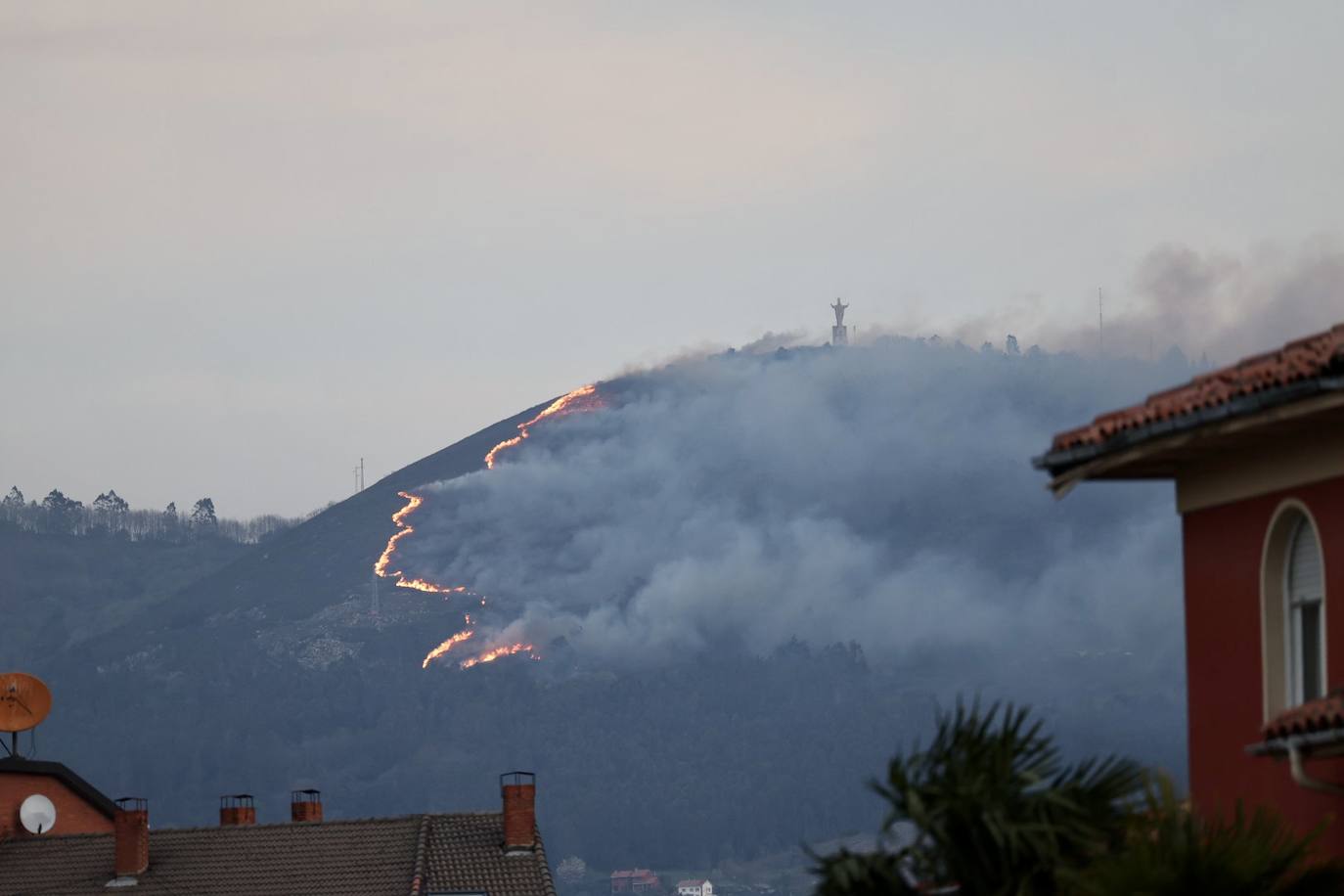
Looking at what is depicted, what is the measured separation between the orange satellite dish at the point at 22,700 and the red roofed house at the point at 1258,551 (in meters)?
64.7

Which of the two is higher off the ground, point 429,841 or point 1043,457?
point 1043,457

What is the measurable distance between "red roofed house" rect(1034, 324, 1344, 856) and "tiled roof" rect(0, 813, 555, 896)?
164 feet

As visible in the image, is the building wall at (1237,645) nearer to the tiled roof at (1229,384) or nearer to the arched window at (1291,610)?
the arched window at (1291,610)

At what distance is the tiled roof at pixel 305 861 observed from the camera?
69.4 meters

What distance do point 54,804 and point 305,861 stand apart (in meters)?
11.9

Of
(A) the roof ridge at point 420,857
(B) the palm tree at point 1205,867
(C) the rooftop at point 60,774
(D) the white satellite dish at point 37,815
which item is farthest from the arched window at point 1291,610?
(D) the white satellite dish at point 37,815

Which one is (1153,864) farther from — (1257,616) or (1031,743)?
(1257,616)

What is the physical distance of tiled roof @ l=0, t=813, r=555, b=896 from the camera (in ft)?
228

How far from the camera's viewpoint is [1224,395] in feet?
57.8

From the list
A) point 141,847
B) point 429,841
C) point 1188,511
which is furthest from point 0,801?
point 1188,511

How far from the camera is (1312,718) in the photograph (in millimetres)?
15984

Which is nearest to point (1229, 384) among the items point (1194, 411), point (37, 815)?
point (1194, 411)

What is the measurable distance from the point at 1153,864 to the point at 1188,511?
5344 mm

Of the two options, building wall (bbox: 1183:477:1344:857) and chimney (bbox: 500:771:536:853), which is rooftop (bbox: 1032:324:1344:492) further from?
chimney (bbox: 500:771:536:853)
